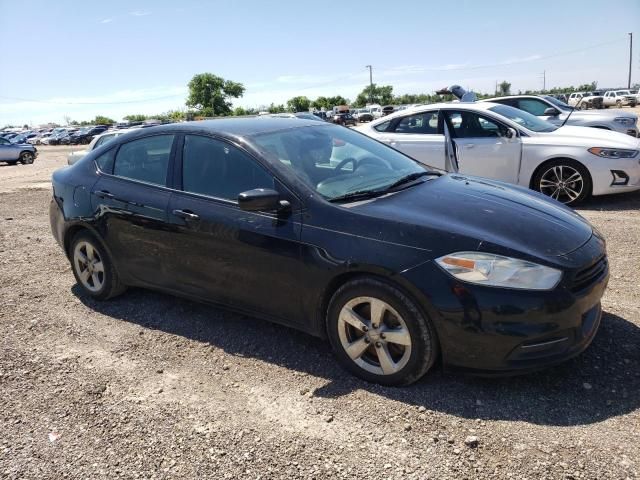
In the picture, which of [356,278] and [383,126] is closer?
[356,278]

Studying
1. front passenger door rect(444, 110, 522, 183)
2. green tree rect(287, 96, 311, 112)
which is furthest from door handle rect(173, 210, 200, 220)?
green tree rect(287, 96, 311, 112)

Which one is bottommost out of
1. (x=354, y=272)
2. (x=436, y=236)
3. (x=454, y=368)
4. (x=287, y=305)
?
(x=454, y=368)

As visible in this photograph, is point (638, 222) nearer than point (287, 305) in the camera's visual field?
No

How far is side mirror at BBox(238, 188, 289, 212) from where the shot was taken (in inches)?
126

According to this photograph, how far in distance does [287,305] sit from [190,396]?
0.81 meters

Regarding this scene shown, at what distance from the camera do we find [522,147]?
Result: 24.6ft

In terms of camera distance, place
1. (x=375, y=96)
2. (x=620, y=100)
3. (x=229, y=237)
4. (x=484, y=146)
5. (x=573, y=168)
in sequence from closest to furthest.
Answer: (x=229, y=237) → (x=573, y=168) → (x=484, y=146) → (x=620, y=100) → (x=375, y=96)

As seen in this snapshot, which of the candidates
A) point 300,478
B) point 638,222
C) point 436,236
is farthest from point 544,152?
point 300,478

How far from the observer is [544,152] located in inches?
289

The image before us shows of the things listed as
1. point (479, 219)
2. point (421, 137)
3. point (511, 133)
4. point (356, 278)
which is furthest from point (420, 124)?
point (356, 278)

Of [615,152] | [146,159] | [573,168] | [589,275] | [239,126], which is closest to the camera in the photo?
[589,275]

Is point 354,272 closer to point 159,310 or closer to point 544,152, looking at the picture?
point 159,310

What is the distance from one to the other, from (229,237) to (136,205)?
1032mm

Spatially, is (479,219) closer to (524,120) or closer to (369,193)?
(369,193)
